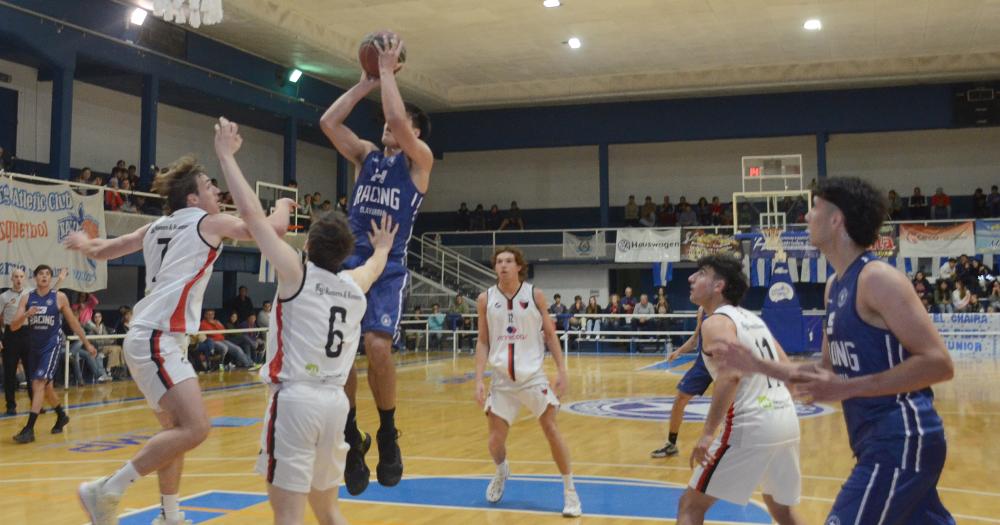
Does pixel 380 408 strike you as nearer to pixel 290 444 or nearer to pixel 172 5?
pixel 290 444

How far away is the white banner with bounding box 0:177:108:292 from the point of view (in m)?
13.9

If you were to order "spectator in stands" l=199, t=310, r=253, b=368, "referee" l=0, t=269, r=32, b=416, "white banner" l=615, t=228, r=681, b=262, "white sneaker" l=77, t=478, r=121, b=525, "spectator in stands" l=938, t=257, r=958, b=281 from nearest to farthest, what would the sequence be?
"white sneaker" l=77, t=478, r=121, b=525 → "referee" l=0, t=269, r=32, b=416 → "spectator in stands" l=199, t=310, r=253, b=368 → "spectator in stands" l=938, t=257, r=958, b=281 → "white banner" l=615, t=228, r=681, b=262

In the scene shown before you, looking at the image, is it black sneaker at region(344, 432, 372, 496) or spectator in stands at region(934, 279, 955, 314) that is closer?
black sneaker at region(344, 432, 372, 496)

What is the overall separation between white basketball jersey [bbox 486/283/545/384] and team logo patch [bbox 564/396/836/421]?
175 inches

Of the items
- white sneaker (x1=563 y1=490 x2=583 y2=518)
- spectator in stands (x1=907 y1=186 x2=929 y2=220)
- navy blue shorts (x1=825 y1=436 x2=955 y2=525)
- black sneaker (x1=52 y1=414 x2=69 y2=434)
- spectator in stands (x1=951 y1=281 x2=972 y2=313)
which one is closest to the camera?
navy blue shorts (x1=825 y1=436 x2=955 y2=525)

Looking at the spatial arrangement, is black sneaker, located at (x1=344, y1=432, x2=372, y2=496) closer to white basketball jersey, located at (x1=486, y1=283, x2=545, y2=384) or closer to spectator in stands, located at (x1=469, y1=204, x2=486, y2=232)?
white basketball jersey, located at (x1=486, y1=283, x2=545, y2=384)

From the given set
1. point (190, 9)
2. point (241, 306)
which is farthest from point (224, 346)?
point (190, 9)

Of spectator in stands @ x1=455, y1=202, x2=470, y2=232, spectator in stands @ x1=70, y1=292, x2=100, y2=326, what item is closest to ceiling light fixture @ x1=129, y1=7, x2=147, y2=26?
spectator in stands @ x1=70, y1=292, x2=100, y2=326

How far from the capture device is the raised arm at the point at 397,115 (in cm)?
448

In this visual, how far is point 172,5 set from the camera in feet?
26.2

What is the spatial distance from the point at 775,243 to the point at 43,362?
1453 centimetres

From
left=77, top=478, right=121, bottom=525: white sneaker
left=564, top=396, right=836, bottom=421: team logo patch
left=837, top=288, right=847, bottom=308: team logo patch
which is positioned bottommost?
left=564, top=396, right=836, bottom=421: team logo patch

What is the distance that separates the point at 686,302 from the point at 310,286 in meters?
24.0

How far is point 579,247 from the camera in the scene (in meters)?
26.0
